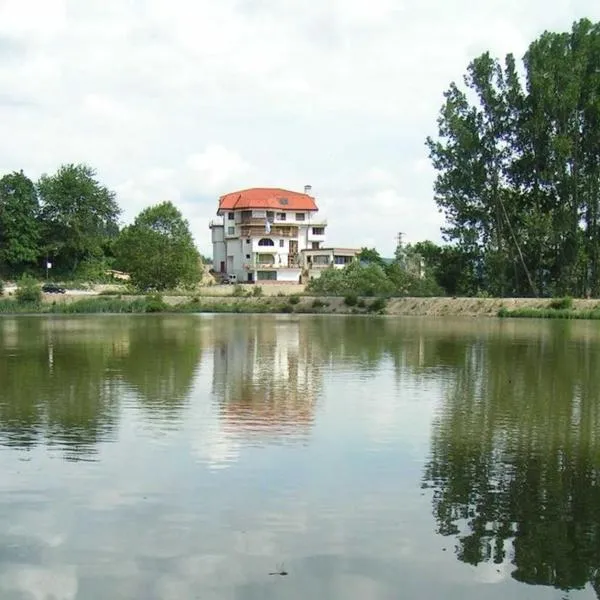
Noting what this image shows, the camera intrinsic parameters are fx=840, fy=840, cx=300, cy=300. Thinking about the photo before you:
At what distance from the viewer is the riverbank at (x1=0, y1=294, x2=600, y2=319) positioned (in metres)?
58.1

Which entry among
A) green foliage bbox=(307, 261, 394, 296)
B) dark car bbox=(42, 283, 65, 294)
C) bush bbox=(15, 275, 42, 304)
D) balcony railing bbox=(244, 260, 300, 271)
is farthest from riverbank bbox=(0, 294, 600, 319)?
balcony railing bbox=(244, 260, 300, 271)

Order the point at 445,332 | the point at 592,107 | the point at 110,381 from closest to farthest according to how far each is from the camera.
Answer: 1. the point at 110,381
2. the point at 445,332
3. the point at 592,107

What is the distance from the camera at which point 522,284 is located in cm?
6128

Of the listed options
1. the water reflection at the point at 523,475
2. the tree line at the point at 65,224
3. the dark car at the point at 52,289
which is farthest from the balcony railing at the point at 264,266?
the water reflection at the point at 523,475

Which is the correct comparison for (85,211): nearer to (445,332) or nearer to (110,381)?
(445,332)

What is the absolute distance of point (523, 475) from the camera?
35.6ft

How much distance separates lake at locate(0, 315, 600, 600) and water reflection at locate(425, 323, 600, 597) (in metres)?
0.03

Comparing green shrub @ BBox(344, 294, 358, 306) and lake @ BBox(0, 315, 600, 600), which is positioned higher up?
green shrub @ BBox(344, 294, 358, 306)

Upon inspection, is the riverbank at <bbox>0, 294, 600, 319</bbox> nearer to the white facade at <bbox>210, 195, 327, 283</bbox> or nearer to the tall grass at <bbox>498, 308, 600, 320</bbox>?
the tall grass at <bbox>498, 308, 600, 320</bbox>

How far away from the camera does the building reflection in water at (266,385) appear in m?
14.5

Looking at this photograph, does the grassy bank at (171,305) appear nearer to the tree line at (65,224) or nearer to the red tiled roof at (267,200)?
the tree line at (65,224)

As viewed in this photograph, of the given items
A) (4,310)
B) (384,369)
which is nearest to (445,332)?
Answer: (384,369)

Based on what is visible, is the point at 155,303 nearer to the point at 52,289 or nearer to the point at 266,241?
the point at 52,289

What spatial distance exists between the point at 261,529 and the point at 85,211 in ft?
287
